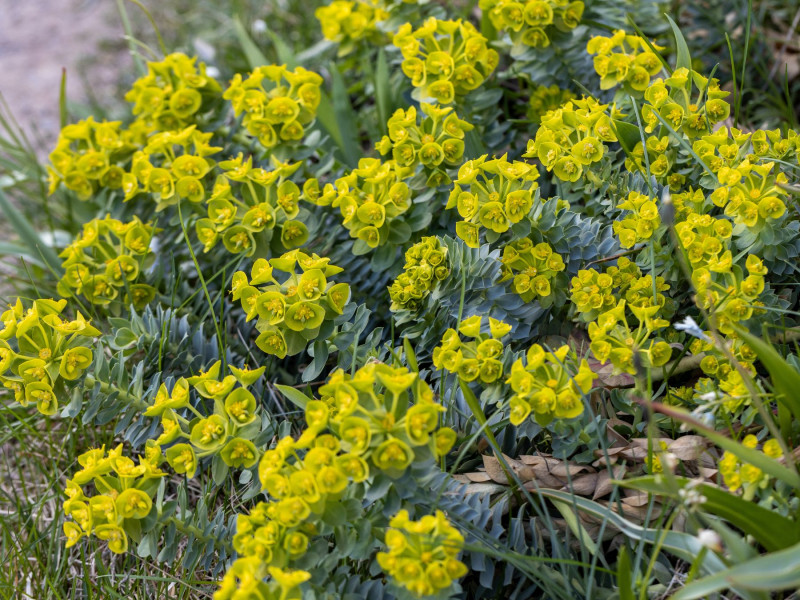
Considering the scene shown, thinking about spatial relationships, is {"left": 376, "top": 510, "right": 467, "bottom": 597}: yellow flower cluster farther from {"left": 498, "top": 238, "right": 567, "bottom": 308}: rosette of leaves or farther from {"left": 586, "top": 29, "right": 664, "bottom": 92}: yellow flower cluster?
{"left": 586, "top": 29, "right": 664, "bottom": 92}: yellow flower cluster

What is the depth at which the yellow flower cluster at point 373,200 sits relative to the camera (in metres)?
2.01

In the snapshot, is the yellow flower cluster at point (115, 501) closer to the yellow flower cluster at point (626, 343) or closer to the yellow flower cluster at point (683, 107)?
the yellow flower cluster at point (626, 343)

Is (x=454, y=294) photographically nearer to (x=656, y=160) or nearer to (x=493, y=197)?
(x=493, y=197)

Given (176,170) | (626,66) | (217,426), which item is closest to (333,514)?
(217,426)

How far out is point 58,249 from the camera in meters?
3.15

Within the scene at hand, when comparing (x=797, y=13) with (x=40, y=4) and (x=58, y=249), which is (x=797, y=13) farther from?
(x=40, y=4)

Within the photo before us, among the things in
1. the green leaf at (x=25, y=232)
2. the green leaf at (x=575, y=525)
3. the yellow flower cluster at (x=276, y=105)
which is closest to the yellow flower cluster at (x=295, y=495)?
the green leaf at (x=575, y=525)

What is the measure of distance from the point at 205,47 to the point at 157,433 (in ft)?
8.23

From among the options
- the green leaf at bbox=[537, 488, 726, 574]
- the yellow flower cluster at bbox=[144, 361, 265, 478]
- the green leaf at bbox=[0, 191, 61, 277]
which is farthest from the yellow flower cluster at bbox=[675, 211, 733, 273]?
the green leaf at bbox=[0, 191, 61, 277]

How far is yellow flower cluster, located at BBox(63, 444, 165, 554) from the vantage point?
158 centimetres

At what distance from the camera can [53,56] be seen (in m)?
4.90

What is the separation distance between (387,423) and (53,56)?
14.9 ft

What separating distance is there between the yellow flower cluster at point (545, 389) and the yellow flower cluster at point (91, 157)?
5.49 feet

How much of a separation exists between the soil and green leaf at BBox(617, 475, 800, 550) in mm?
3779
